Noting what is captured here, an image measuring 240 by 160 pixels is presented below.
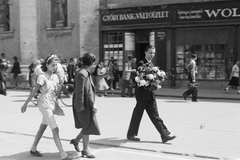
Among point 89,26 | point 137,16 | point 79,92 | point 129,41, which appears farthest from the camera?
point 89,26

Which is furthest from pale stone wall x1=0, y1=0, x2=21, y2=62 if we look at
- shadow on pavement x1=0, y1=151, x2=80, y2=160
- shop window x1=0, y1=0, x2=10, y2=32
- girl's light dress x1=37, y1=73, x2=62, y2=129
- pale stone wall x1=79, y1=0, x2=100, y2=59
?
girl's light dress x1=37, y1=73, x2=62, y2=129

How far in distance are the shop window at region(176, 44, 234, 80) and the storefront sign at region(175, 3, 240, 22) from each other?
143 cm

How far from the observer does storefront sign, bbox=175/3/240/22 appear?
803 inches

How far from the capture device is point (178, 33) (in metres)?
22.3

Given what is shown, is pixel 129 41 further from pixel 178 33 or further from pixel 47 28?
pixel 47 28

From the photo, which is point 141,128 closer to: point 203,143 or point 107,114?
point 203,143

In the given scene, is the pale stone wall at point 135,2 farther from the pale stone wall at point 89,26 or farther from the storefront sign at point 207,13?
the pale stone wall at point 89,26

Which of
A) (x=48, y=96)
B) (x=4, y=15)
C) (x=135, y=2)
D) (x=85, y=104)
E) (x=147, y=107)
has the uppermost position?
(x=135, y=2)

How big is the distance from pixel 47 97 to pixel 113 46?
18.0m

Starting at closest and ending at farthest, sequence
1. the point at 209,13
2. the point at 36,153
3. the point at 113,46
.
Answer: the point at 36,153 < the point at 209,13 < the point at 113,46

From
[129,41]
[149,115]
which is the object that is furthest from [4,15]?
[149,115]

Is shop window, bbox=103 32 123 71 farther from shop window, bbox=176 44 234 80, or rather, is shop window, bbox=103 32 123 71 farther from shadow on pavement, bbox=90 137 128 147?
shadow on pavement, bbox=90 137 128 147

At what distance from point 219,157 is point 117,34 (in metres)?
18.4

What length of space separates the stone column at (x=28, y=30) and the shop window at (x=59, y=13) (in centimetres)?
133
